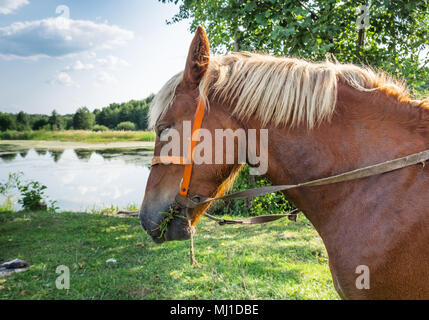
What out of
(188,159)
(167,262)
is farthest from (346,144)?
(167,262)

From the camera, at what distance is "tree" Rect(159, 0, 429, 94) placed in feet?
18.4

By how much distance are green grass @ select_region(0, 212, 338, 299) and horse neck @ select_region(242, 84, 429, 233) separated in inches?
88.3

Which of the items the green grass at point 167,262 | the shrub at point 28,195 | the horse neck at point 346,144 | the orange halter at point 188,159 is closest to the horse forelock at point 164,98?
the orange halter at point 188,159

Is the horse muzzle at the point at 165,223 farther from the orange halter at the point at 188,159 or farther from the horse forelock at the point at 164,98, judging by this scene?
the horse forelock at the point at 164,98

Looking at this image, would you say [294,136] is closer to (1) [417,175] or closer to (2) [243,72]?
(2) [243,72]

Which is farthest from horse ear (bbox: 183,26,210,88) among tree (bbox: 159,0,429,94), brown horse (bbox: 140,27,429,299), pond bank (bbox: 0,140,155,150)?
pond bank (bbox: 0,140,155,150)

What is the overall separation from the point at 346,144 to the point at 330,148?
86 mm

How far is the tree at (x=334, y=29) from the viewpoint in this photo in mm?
5595

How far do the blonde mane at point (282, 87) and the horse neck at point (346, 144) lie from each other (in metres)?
0.06

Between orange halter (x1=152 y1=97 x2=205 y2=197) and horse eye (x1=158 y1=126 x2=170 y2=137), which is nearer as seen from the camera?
orange halter (x1=152 y1=97 x2=205 y2=197)

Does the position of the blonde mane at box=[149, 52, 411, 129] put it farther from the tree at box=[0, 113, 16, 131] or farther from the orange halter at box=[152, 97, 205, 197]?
the tree at box=[0, 113, 16, 131]

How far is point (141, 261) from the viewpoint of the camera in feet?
16.4

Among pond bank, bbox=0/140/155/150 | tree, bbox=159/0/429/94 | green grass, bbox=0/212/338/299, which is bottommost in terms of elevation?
green grass, bbox=0/212/338/299

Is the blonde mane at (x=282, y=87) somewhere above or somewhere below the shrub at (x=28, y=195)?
above
